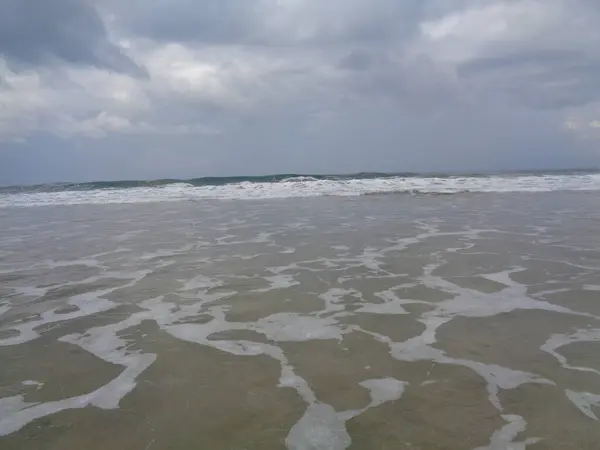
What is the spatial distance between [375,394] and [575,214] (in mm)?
11573

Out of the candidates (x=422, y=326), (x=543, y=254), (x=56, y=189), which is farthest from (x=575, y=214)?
(x=56, y=189)

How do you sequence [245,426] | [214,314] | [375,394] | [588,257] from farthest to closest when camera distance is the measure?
[588,257], [214,314], [375,394], [245,426]

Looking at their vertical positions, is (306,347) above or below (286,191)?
below

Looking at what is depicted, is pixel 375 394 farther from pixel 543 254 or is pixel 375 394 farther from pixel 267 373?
pixel 543 254

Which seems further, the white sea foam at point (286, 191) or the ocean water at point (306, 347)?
the white sea foam at point (286, 191)

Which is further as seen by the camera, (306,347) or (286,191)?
(286,191)

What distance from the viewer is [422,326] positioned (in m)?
4.33

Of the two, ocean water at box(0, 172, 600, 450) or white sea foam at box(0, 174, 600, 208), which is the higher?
white sea foam at box(0, 174, 600, 208)

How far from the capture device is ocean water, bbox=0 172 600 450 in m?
2.75

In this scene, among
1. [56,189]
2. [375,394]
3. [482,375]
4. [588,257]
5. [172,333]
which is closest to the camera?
[375,394]

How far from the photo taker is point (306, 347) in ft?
12.9

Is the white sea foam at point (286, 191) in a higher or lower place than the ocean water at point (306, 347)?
higher

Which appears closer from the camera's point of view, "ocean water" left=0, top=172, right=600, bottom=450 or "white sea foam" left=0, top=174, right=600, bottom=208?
"ocean water" left=0, top=172, right=600, bottom=450

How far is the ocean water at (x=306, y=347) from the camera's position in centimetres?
275
